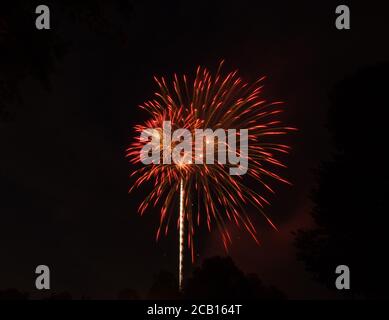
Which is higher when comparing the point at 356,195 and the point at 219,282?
the point at 356,195

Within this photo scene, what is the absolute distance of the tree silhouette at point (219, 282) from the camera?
1841 inches

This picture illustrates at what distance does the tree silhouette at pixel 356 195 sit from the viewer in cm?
3609

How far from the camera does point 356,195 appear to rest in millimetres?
37875

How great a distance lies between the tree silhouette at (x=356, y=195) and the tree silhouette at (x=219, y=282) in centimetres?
1006

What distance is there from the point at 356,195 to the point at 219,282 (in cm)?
1601

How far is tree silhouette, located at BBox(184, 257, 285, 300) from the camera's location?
4675 centimetres

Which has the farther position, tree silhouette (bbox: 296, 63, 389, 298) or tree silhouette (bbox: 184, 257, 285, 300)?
tree silhouette (bbox: 184, 257, 285, 300)

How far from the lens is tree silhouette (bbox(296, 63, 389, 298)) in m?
36.1

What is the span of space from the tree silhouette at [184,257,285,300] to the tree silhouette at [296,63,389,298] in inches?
396

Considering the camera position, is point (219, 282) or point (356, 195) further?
point (219, 282)

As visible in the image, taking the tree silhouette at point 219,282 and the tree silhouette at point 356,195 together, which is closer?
the tree silhouette at point 356,195

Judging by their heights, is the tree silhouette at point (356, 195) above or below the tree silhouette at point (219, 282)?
above

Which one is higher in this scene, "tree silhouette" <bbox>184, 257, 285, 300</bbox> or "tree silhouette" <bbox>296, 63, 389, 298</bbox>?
"tree silhouette" <bbox>296, 63, 389, 298</bbox>
